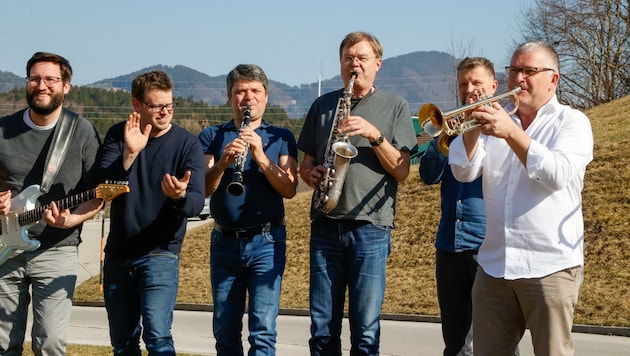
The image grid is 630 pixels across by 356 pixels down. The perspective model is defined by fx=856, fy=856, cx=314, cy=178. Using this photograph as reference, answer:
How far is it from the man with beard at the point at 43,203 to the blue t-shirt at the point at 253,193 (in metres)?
0.82

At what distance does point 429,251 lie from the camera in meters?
14.7

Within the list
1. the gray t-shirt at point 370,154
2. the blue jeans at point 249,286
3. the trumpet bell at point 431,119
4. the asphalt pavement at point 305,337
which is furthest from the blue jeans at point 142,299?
the asphalt pavement at point 305,337

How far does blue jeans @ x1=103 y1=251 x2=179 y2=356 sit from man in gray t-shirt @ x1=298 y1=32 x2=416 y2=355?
3.04 feet

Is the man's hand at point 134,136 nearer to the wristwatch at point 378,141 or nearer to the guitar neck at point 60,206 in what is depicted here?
the guitar neck at point 60,206

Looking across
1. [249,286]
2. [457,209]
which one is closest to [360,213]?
[457,209]

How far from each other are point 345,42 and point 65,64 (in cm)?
197

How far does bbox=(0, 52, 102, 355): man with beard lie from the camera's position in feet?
18.6

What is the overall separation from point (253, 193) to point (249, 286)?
24.5 inches

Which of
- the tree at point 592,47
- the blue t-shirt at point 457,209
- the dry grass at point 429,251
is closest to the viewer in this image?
the blue t-shirt at point 457,209

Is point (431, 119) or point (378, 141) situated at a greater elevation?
point (431, 119)

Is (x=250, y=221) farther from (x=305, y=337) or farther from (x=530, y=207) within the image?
(x=305, y=337)

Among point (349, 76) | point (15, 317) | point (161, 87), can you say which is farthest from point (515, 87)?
point (15, 317)

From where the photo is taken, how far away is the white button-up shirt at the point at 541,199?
13.9 ft

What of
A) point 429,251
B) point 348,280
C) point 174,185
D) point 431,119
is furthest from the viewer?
point 429,251
